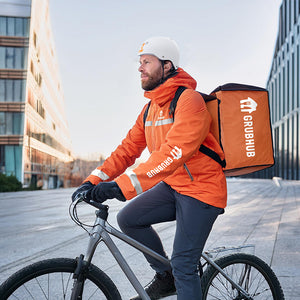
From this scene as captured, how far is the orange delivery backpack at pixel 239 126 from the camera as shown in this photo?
276 centimetres

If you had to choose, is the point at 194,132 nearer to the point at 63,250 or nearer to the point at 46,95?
the point at 63,250

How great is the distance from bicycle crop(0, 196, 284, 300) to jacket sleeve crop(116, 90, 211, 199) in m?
0.27

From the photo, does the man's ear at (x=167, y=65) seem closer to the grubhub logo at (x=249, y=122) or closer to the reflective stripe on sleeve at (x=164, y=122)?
the reflective stripe on sleeve at (x=164, y=122)

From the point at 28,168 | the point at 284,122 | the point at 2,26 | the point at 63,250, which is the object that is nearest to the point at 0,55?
the point at 2,26

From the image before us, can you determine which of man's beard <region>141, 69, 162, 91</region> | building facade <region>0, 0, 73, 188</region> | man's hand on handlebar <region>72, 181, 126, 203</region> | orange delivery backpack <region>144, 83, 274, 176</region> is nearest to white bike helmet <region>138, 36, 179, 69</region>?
man's beard <region>141, 69, 162, 91</region>

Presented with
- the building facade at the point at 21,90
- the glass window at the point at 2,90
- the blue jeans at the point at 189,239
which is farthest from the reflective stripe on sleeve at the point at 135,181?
the glass window at the point at 2,90

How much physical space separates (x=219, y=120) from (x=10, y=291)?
1474 millimetres

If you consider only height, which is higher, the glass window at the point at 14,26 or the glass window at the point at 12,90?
the glass window at the point at 14,26

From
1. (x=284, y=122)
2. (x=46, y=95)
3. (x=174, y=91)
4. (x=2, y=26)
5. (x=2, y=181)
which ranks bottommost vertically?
(x=2, y=181)

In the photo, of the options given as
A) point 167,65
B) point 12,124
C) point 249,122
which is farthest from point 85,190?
point 12,124

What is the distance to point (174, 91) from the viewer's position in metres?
2.77

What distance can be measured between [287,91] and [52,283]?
5302cm

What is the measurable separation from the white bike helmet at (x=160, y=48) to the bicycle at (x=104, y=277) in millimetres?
988

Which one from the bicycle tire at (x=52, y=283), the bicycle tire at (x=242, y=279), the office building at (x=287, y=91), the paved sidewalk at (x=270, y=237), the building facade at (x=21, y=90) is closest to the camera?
the bicycle tire at (x=52, y=283)
